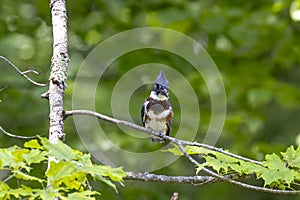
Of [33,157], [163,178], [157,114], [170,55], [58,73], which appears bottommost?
[33,157]

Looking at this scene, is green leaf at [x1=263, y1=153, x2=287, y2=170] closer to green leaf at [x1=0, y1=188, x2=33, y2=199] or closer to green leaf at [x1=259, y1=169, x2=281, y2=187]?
green leaf at [x1=259, y1=169, x2=281, y2=187]

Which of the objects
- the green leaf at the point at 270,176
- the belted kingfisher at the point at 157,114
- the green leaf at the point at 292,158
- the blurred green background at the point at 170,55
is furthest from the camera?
the blurred green background at the point at 170,55

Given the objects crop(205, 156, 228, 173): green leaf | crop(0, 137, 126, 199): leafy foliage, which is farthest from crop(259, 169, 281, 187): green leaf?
crop(0, 137, 126, 199): leafy foliage

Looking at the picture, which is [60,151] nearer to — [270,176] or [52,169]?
[52,169]

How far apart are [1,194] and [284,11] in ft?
14.5

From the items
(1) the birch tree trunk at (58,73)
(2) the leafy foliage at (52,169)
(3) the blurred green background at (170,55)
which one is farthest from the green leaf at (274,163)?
(3) the blurred green background at (170,55)

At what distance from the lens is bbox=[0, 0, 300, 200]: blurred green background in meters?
4.79

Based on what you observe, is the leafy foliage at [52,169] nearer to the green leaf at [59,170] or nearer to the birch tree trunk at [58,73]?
the green leaf at [59,170]

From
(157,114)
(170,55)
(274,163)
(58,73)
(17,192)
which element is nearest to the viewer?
(17,192)

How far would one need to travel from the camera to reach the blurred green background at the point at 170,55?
4.79 meters

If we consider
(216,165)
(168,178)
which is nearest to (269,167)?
(216,165)

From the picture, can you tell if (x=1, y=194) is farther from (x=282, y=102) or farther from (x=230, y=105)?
(x=230, y=105)

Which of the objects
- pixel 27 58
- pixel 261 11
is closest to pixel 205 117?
pixel 261 11

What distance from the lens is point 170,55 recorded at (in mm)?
5238
